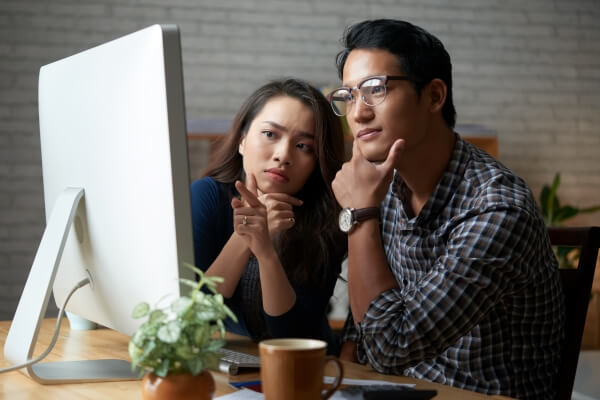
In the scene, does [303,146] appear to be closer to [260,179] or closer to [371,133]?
[260,179]

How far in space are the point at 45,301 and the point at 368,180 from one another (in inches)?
26.0

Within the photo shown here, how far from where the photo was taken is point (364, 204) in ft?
4.66

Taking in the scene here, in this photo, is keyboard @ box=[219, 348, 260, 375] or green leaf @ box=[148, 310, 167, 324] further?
keyboard @ box=[219, 348, 260, 375]

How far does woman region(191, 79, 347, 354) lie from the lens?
168 centimetres

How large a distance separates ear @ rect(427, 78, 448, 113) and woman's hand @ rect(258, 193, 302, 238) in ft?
1.33

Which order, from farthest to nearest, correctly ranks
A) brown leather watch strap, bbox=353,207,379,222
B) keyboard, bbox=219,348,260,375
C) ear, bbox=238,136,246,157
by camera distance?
ear, bbox=238,136,246,157, brown leather watch strap, bbox=353,207,379,222, keyboard, bbox=219,348,260,375

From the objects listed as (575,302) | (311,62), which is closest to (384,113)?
(575,302)

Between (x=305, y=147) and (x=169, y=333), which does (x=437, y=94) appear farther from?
(x=169, y=333)

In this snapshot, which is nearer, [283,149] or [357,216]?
[357,216]

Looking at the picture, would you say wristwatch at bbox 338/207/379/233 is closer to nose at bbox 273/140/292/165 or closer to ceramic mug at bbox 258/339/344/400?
nose at bbox 273/140/292/165

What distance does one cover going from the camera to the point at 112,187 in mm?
1047

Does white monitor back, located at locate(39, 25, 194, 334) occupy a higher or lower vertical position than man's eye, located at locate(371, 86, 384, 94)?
lower

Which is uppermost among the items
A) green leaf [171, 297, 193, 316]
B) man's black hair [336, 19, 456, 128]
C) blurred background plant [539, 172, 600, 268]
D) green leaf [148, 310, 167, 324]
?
man's black hair [336, 19, 456, 128]

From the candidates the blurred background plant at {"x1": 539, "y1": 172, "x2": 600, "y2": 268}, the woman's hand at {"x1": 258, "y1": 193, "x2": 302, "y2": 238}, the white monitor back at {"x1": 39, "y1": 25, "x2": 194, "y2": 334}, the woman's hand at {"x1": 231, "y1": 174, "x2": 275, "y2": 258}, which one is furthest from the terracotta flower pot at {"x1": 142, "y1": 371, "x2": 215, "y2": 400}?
the blurred background plant at {"x1": 539, "y1": 172, "x2": 600, "y2": 268}
